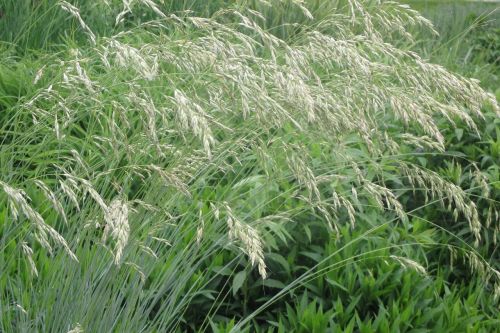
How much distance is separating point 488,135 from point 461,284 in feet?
3.51

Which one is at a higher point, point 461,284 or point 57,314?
point 57,314

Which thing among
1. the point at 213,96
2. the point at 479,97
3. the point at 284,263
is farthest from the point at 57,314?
the point at 479,97

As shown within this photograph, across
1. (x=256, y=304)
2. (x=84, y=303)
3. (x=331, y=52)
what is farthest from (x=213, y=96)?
(x=256, y=304)

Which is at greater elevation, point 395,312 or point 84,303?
point 84,303

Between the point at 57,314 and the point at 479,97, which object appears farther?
the point at 479,97

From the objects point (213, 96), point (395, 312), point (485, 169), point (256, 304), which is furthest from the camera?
point (485, 169)

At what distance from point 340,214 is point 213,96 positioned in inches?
48.0

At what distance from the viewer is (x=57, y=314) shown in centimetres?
276

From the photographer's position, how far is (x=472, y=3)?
8727mm

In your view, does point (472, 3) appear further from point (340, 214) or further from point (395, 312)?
point (395, 312)

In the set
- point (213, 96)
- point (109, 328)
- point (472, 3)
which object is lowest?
point (472, 3)

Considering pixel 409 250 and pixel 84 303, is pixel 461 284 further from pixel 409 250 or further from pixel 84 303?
pixel 84 303

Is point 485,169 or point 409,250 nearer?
point 409,250

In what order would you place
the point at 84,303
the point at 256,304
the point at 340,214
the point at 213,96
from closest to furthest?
1. the point at 84,303
2. the point at 213,96
3. the point at 256,304
4. the point at 340,214
